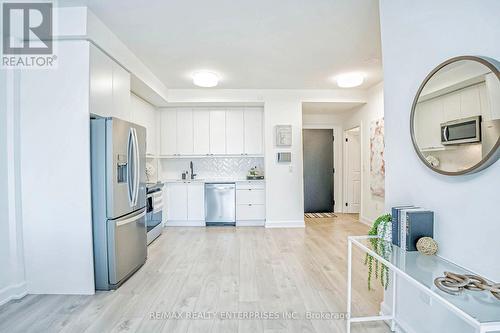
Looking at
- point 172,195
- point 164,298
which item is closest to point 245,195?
point 172,195

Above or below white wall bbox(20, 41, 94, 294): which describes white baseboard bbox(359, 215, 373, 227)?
below

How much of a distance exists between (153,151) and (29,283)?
314 centimetres

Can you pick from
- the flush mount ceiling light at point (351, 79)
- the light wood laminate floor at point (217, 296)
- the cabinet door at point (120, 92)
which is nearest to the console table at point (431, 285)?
the light wood laminate floor at point (217, 296)

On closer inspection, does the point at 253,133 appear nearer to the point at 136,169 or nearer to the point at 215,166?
the point at 215,166

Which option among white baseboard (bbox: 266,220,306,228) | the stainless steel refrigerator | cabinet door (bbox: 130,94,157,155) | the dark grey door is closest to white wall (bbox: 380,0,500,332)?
the stainless steel refrigerator

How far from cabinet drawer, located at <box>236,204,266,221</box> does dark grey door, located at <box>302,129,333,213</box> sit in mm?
1827

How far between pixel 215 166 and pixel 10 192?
3.72 m

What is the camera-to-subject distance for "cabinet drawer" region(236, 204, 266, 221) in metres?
5.37

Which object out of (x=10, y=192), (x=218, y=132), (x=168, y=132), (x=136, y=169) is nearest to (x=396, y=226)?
(x=136, y=169)

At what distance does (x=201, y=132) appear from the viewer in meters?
5.60

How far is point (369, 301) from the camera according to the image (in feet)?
7.93

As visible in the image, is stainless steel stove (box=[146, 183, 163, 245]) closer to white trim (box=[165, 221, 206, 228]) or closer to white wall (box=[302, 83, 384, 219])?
white trim (box=[165, 221, 206, 228])

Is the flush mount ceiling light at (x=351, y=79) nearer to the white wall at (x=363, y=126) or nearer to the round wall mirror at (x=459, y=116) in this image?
the white wall at (x=363, y=126)

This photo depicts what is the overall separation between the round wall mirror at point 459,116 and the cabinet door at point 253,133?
3910 millimetres
